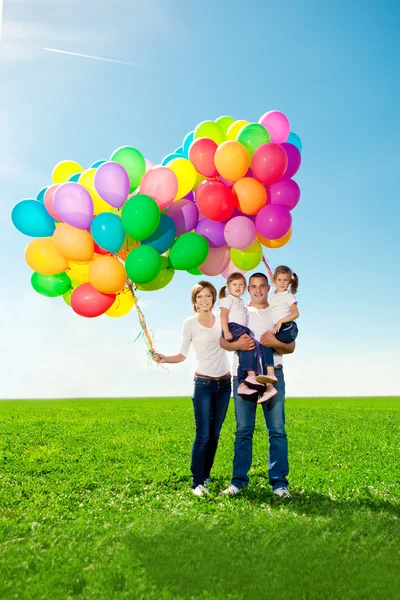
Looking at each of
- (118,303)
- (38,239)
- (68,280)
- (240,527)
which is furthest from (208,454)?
(38,239)

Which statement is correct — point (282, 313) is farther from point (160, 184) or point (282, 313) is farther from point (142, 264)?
point (160, 184)

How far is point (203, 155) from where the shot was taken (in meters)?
7.18

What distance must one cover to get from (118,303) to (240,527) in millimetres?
3309

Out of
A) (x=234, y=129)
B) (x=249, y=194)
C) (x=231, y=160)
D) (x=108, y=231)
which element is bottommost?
(x=108, y=231)

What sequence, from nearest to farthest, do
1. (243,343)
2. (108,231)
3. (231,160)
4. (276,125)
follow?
(243,343) < (108,231) < (231,160) < (276,125)

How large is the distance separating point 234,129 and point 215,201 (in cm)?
120

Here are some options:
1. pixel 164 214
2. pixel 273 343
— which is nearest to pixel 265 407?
pixel 273 343

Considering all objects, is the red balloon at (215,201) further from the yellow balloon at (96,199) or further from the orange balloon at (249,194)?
the yellow balloon at (96,199)

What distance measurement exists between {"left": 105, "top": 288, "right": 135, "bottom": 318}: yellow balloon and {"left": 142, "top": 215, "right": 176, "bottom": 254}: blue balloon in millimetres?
895

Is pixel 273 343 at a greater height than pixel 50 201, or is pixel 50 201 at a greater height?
pixel 50 201

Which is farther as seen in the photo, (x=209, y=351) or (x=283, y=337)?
(x=209, y=351)

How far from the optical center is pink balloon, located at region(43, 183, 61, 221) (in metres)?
7.30

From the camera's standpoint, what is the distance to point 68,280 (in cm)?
779

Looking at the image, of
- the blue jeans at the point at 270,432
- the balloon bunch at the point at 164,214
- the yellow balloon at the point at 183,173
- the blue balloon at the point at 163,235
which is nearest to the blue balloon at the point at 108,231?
the balloon bunch at the point at 164,214
